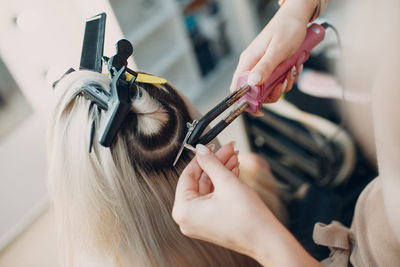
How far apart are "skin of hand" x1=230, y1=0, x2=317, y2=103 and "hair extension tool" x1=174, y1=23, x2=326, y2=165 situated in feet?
0.06

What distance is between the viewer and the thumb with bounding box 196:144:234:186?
0.48m

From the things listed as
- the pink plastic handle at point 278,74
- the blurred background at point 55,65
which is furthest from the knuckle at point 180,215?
the blurred background at point 55,65

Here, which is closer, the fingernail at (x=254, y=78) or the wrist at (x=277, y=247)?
the wrist at (x=277, y=247)

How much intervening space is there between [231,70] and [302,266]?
6.51 feet

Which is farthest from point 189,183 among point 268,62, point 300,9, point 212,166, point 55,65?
point 55,65

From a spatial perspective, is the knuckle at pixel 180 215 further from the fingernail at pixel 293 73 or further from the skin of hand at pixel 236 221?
the fingernail at pixel 293 73

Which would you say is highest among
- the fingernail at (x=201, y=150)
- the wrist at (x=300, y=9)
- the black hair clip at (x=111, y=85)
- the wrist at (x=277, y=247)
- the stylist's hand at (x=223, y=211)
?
the black hair clip at (x=111, y=85)

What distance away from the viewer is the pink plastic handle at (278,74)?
630 millimetres

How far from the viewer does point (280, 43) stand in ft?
2.16

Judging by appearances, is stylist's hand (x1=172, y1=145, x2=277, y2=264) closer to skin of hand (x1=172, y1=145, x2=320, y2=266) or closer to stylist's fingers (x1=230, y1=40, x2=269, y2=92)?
skin of hand (x1=172, y1=145, x2=320, y2=266)

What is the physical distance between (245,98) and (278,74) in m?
0.10

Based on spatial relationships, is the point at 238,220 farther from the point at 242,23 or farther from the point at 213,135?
the point at 242,23

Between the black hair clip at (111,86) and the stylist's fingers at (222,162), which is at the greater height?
the black hair clip at (111,86)

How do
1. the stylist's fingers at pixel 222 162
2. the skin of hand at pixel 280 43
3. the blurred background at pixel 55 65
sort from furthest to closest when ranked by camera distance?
the blurred background at pixel 55 65
the skin of hand at pixel 280 43
the stylist's fingers at pixel 222 162
